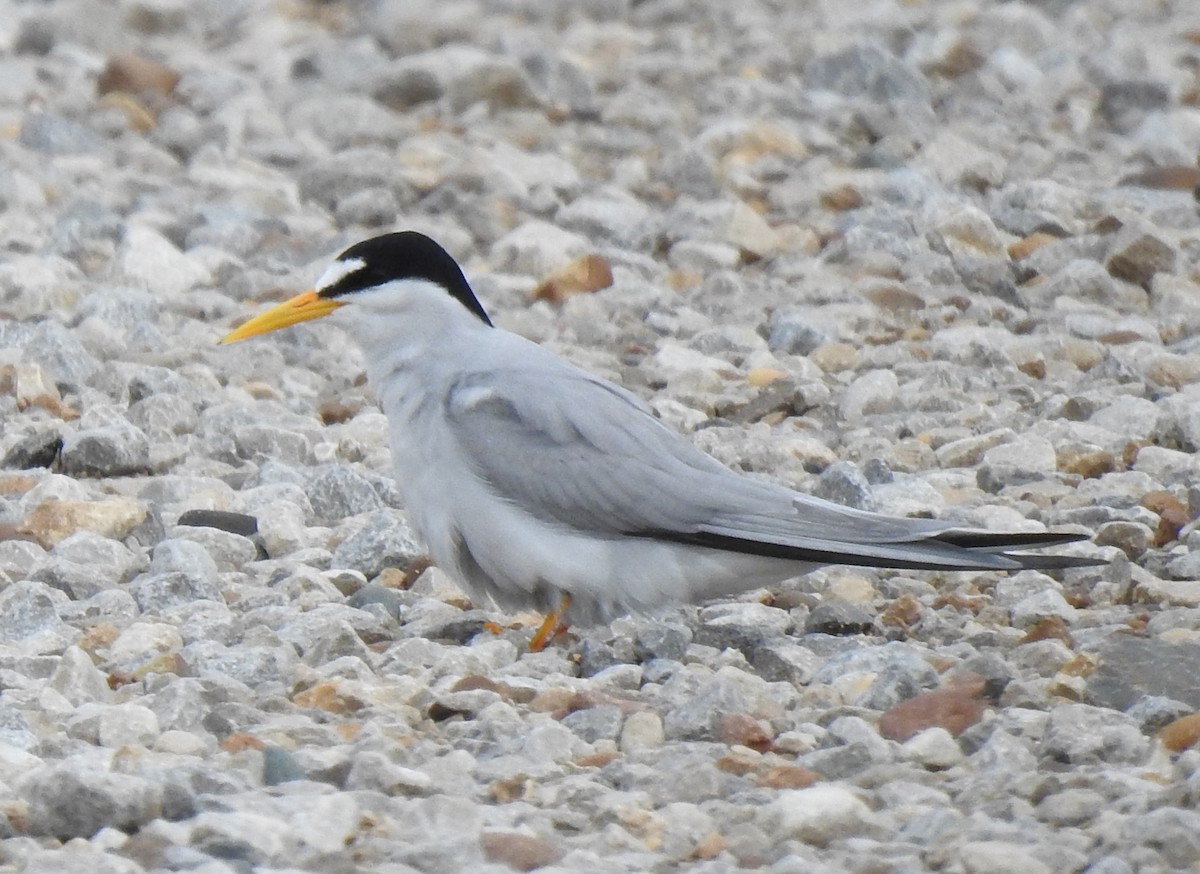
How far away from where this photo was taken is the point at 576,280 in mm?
7680

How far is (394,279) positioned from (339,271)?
0.14 meters

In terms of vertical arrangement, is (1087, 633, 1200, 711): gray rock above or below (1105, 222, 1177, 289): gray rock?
below

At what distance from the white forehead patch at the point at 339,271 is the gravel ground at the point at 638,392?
53 cm

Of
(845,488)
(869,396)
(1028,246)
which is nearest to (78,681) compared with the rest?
(845,488)

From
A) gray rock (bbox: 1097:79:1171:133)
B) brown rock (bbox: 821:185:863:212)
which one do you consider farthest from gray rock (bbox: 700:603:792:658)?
gray rock (bbox: 1097:79:1171:133)

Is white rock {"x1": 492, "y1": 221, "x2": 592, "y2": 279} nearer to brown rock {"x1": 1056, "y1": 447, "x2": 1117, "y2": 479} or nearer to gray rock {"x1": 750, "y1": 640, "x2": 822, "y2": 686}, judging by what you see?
brown rock {"x1": 1056, "y1": 447, "x2": 1117, "y2": 479}

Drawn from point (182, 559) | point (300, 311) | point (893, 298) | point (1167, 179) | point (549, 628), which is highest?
point (300, 311)

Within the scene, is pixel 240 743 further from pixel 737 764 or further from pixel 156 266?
pixel 156 266

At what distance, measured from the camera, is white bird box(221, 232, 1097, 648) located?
15.5 feet

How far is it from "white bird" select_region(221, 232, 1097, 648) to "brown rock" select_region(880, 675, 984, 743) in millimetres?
492

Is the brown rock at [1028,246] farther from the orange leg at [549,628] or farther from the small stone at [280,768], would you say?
the small stone at [280,768]

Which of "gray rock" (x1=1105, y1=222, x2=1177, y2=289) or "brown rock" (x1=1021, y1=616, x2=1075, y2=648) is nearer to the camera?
"brown rock" (x1=1021, y1=616, x2=1075, y2=648)

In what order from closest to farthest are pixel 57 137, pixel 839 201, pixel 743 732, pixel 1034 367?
pixel 743 732, pixel 1034 367, pixel 839 201, pixel 57 137

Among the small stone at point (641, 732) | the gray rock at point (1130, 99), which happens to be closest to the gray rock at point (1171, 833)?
the small stone at point (641, 732)
